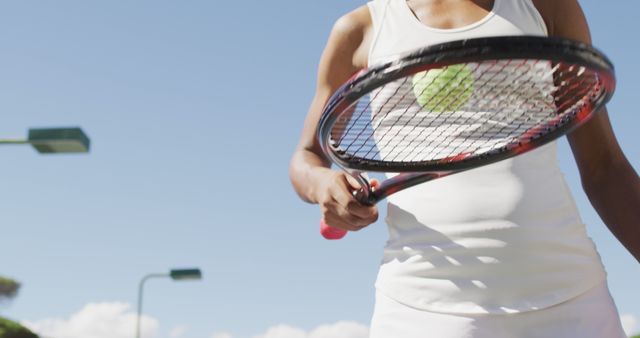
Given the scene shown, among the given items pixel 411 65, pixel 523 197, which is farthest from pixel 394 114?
pixel 411 65

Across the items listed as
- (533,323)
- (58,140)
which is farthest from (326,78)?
(58,140)

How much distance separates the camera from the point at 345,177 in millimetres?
2127

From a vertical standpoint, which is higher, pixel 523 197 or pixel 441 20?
pixel 441 20

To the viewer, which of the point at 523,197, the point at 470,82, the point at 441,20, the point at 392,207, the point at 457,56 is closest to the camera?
the point at 457,56

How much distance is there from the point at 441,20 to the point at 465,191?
57 cm

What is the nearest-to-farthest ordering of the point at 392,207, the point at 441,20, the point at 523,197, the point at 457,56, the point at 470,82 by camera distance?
the point at 457,56
the point at 470,82
the point at 523,197
the point at 392,207
the point at 441,20

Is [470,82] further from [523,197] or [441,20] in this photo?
[441,20]

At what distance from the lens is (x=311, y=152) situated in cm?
266

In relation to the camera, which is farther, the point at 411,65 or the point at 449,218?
the point at 449,218

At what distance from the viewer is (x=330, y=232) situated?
244cm

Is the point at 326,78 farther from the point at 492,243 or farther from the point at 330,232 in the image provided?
the point at 492,243

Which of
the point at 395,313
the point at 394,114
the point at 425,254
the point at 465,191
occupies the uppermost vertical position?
the point at 394,114

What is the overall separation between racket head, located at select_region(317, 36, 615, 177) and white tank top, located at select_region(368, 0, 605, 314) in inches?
3.8

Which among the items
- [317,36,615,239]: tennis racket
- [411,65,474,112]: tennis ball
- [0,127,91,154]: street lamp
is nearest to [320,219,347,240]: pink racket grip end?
[317,36,615,239]: tennis racket
